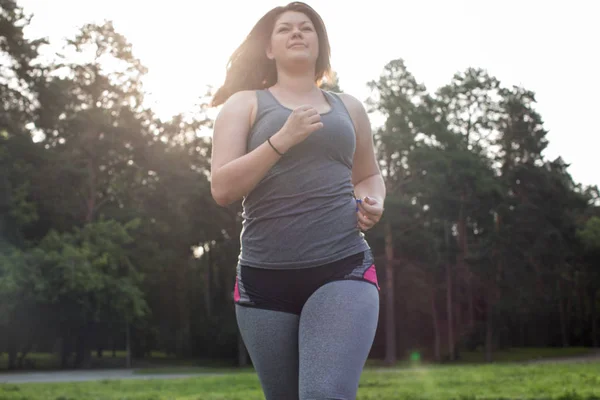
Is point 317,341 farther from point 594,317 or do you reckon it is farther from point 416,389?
point 594,317

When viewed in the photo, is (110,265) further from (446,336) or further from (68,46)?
(446,336)

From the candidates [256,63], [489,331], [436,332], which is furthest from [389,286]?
[256,63]

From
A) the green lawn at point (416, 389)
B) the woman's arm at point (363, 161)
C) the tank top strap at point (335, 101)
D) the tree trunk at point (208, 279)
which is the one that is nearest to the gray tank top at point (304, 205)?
the tank top strap at point (335, 101)

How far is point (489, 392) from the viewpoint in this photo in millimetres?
11414

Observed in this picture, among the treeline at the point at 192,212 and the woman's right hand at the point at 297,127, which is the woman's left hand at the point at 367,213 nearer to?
the woman's right hand at the point at 297,127

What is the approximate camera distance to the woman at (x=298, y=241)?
2.62 metres

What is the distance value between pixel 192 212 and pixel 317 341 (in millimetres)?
40546

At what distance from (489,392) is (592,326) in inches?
1985

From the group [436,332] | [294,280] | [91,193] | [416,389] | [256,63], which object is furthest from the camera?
[436,332]

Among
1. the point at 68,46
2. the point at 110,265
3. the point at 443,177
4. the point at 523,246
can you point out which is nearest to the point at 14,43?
the point at 68,46

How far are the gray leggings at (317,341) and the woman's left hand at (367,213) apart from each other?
0.21 m

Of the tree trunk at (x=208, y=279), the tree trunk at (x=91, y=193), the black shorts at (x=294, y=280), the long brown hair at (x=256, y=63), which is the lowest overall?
the black shorts at (x=294, y=280)

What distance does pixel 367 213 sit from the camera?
2789 millimetres

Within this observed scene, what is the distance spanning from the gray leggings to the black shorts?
2 centimetres
